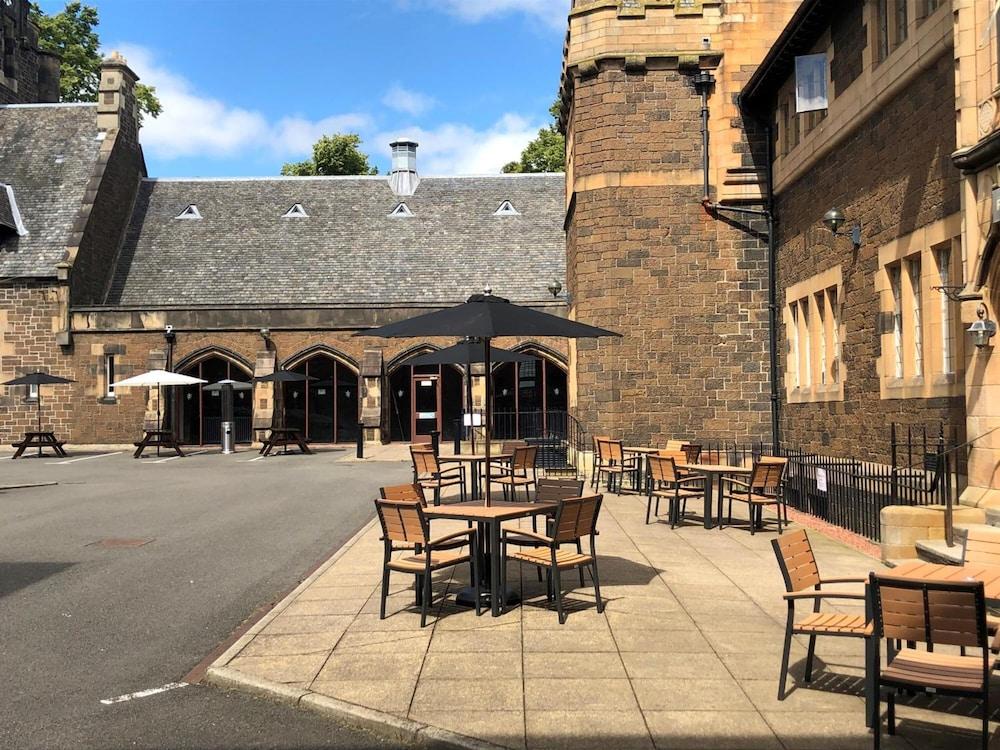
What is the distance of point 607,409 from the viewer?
17672 millimetres

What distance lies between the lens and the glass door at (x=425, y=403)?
3002 cm

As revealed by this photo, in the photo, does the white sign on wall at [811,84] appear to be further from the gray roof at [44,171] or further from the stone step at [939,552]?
the gray roof at [44,171]

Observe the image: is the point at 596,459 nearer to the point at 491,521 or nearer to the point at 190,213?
the point at 491,521

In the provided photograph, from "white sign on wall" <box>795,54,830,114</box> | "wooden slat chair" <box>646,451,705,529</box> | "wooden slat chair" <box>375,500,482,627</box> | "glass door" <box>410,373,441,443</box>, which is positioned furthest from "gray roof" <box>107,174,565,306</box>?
"wooden slat chair" <box>375,500,482,627</box>

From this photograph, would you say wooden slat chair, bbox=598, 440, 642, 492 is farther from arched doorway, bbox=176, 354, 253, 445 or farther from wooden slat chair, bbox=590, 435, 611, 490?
arched doorway, bbox=176, 354, 253, 445

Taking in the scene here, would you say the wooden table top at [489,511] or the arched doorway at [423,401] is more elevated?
the arched doorway at [423,401]

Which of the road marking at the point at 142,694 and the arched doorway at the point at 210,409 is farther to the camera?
the arched doorway at the point at 210,409

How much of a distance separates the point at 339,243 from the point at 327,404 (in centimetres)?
663

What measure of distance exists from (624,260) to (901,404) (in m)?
7.11

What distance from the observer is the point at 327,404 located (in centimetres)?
3022

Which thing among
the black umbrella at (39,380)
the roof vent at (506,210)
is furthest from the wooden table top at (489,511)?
the roof vent at (506,210)

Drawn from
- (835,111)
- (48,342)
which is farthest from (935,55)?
(48,342)

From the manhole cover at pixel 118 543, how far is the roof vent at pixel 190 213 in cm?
2572

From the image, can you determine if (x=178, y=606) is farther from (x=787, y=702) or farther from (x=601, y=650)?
(x=787, y=702)
